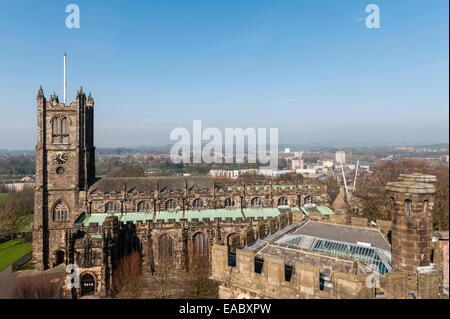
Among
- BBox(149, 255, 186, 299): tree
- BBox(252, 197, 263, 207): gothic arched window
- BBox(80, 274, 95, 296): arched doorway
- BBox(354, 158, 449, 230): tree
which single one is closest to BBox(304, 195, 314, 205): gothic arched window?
BBox(252, 197, 263, 207): gothic arched window

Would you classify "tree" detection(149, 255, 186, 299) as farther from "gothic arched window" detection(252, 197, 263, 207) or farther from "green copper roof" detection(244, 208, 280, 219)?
"gothic arched window" detection(252, 197, 263, 207)

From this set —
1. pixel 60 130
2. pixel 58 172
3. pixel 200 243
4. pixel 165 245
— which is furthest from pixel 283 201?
pixel 60 130

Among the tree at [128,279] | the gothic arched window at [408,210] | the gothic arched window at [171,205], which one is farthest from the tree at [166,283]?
the gothic arched window at [408,210]

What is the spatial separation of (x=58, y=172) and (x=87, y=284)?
1515cm

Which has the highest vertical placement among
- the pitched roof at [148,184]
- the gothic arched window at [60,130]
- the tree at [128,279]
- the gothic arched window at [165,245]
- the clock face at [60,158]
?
the gothic arched window at [60,130]

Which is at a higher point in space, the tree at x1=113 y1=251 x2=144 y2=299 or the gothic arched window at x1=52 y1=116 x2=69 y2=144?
the gothic arched window at x1=52 y1=116 x2=69 y2=144

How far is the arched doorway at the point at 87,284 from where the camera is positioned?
25.7 metres

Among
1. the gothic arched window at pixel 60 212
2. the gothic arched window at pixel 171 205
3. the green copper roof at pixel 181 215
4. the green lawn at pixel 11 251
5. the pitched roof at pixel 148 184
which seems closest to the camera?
the green copper roof at pixel 181 215

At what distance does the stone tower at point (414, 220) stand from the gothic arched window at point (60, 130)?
1418 inches

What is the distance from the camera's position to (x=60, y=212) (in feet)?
112

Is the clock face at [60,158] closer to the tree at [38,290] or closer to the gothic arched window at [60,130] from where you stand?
the gothic arched window at [60,130]

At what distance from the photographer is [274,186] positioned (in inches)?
1501

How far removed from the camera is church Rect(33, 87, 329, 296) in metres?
30.4

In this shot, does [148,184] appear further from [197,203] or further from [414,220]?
[414,220]
